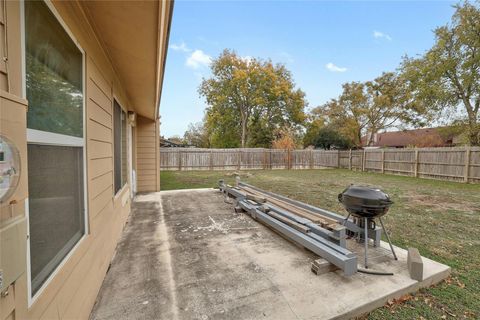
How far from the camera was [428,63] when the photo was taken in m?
13.5

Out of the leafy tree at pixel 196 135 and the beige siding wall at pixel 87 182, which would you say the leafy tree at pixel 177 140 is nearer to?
the leafy tree at pixel 196 135

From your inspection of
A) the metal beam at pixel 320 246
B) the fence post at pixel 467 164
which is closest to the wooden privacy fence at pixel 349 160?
the fence post at pixel 467 164

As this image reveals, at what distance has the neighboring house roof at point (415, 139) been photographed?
22359 mm

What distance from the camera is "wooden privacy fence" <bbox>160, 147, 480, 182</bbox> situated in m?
9.44

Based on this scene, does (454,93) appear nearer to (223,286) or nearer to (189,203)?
(189,203)

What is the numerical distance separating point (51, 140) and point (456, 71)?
58.7 ft

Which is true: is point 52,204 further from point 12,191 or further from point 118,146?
point 118,146

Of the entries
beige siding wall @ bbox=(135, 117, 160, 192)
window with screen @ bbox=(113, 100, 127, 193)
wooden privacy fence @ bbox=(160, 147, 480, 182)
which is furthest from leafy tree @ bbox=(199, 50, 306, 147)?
window with screen @ bbox=(113, 100, 127, 193)

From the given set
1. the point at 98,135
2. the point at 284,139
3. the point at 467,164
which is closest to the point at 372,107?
the point at 284,139

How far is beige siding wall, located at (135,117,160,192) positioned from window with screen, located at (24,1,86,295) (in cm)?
483

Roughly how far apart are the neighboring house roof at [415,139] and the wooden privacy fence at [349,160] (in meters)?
8.19

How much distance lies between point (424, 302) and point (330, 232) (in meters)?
0.95

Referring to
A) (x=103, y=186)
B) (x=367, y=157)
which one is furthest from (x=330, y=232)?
(x=367, y=157)

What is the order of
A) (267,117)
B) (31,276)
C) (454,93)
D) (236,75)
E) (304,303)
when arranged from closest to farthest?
(31,276) → (304,303) → (454,93) → (236,75) → (267,117)
